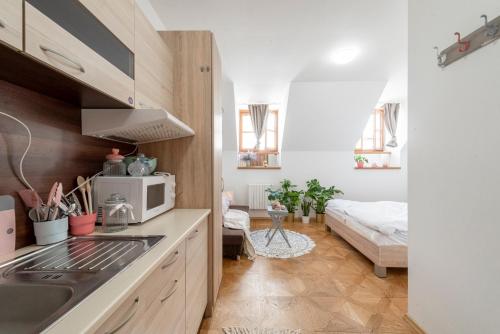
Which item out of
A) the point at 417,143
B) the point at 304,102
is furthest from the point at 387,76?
the point at 417,143

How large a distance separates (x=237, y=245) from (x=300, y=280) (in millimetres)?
823

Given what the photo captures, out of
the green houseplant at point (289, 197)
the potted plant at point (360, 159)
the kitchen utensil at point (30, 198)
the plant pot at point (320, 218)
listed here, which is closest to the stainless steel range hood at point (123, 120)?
the kitchen utensil at point (30, 198)

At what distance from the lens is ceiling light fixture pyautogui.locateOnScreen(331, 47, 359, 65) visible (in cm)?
270

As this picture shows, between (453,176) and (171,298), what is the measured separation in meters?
1.66

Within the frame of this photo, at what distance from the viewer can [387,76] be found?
354cm

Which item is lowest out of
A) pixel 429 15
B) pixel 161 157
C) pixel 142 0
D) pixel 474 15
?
pixel 161 157

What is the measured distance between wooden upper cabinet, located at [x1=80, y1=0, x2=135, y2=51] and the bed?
112 inches

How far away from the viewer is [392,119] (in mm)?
→ 5016

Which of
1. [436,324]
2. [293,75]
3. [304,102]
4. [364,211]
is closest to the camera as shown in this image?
[436,324]

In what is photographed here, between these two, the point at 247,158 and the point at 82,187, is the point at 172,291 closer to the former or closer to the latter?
the point at 82,187

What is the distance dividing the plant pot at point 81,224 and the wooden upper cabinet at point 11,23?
2.75 feet

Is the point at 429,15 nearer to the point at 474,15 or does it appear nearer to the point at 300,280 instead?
the point at 474,15

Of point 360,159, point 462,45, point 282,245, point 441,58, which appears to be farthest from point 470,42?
point 360,159

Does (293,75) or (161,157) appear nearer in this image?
(161,157)
